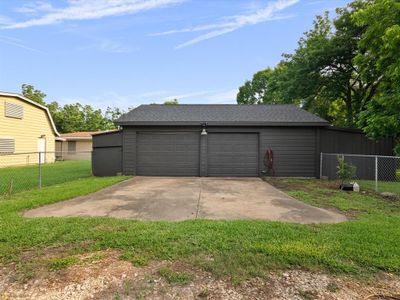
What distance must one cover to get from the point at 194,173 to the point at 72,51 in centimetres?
1018

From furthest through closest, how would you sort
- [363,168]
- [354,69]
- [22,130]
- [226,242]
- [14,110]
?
[22,130] → [14,110] → [354,69] → [363,168] → [226,242]

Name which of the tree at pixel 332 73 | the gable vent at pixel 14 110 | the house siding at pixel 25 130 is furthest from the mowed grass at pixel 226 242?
the gable vent at pixel 14 110

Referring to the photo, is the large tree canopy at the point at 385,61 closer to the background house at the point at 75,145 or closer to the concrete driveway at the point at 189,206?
the concrete driveway at the point at 189,206

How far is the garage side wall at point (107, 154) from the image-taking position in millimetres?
10992

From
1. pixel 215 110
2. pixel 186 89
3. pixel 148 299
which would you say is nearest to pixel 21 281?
pixel 148 299

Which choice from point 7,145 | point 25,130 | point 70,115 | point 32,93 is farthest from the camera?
point 70,115

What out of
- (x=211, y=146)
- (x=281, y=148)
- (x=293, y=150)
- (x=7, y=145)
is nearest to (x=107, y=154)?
(x=211, y=146)

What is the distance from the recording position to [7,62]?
15.9 m

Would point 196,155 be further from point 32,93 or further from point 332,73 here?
point 32,93

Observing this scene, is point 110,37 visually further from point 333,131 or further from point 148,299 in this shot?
point 148,299

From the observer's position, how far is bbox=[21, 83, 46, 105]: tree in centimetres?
3265

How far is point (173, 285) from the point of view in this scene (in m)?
2.41

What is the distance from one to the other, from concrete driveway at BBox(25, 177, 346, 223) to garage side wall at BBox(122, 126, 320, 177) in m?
3.84

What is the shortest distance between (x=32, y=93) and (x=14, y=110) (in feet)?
65.4
